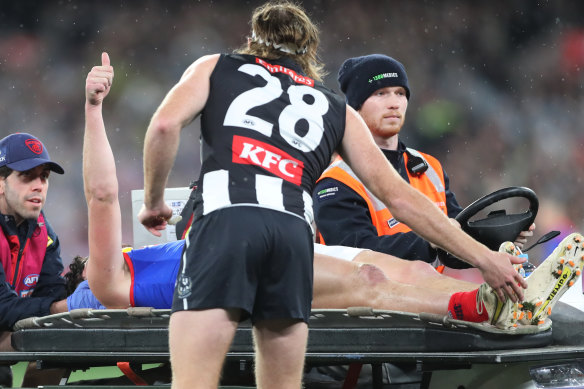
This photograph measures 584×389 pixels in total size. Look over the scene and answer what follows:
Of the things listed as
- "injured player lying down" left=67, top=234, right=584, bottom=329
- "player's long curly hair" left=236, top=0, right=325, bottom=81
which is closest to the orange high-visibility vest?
"injured player lying down" left=67, top=234, right=584, bottom=329

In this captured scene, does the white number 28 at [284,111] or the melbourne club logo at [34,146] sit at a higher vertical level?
the melbourne club logo at [34,146]

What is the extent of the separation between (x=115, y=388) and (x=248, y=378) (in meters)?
0.60

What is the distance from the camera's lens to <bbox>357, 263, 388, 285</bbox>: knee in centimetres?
318

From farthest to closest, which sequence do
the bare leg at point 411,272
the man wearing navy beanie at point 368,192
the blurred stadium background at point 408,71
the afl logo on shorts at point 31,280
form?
the blurred stadium background at point 408,71 → the afl logo on shorts at point 31,280 → the man wearing navy beanie at point 368,192 → the bare leg at point 411,272

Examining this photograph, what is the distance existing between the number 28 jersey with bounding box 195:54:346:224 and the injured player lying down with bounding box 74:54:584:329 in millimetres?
652

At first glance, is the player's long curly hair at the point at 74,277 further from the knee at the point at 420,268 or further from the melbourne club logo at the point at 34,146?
the knee at the point at 420,268

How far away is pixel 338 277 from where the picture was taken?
319cm

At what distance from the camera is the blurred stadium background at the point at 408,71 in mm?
8039

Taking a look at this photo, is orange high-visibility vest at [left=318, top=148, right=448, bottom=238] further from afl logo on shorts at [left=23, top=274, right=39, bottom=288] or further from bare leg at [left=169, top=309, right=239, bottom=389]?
bare leg at [left=169, top=309, right=239, bottom=389]

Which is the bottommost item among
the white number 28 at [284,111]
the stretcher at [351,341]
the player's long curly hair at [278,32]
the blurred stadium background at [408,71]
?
the stretcher at [351,341]

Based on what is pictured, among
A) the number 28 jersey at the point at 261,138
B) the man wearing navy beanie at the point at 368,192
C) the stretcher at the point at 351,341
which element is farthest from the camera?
the man wearing navy beanie at the point at 368,192

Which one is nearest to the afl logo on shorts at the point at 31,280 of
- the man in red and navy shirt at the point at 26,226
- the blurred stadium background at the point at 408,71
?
the man in red and navy shirt at the point at 26,226

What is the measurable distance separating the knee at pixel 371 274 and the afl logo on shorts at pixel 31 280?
1.81 meters

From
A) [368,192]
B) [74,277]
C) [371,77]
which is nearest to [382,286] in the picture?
[368,192]
